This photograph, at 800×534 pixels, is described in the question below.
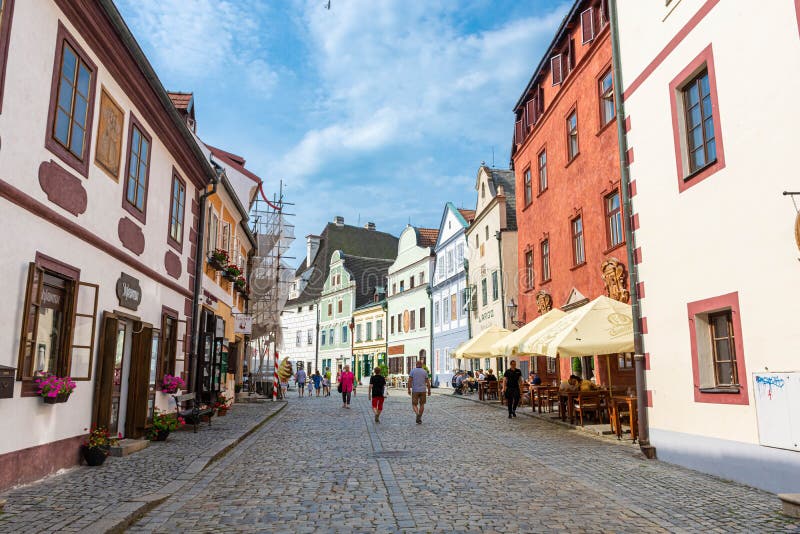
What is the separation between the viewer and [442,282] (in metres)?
41.8

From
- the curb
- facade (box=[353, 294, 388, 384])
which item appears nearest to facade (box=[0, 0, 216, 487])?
the curb

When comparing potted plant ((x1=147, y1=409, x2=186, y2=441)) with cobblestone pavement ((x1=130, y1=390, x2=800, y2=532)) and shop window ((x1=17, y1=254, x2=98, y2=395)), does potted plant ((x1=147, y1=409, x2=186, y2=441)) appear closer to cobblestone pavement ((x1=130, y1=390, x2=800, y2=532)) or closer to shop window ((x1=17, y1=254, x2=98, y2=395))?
cobblestone pavement ((x1=130, y1=390, x2=800, y2=532))

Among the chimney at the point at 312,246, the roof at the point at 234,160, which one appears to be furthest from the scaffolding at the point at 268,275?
the chimney at the point at 312,246

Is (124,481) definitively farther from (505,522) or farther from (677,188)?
(677,188)

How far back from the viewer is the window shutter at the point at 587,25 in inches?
701

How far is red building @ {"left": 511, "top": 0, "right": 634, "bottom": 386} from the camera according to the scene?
1678 cm

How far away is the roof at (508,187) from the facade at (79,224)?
65.2 feet

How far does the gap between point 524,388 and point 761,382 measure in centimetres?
1601

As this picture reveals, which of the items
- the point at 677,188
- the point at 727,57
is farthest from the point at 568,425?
the point at 727,57

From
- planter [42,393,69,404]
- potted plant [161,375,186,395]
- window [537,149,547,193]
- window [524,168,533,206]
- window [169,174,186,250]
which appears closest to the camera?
planter [42,393,69,404]

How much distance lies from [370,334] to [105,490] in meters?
47.9

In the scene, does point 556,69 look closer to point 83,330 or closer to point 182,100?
point 182,100

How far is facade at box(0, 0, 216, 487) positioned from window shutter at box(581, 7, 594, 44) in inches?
440

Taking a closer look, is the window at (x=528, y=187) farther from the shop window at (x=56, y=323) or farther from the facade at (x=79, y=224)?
the shop window at (x=56, y=323)
